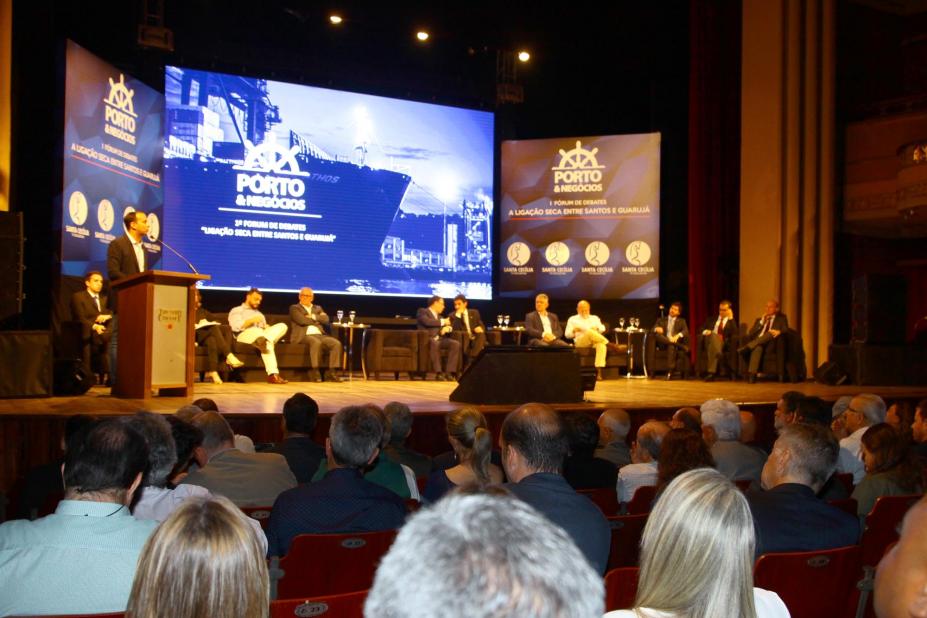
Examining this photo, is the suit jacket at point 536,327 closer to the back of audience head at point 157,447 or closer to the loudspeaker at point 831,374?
the loudspeaker at point 831,374

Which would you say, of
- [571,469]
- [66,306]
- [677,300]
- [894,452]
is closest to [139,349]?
[66,306]

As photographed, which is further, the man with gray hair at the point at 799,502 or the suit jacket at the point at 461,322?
the suit jacket at the point at 461,322

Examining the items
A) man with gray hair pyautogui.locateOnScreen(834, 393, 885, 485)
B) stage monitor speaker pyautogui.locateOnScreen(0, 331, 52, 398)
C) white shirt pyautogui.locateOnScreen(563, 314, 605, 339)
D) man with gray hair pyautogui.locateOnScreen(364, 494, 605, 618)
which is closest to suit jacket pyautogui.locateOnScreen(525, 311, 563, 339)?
white shirt pyautogui.locateOnScreen(563, 314, 605, 339)

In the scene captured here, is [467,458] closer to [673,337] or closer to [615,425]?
[615,425]

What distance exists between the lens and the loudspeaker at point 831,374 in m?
10.5

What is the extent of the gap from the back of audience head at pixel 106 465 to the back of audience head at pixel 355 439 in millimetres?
970

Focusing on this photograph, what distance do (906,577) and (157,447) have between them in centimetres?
212

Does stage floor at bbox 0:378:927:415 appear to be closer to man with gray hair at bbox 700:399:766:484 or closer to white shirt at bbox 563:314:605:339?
white shirt at bbox 563:314:605:339

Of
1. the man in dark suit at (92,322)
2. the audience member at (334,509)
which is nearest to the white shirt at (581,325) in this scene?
the man in dark suit at (92,322)

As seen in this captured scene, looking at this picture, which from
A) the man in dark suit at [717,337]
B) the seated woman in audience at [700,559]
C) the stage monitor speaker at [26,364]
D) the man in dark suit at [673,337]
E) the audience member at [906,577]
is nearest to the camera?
the audience member at [906,577]

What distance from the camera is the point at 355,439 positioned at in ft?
9.53

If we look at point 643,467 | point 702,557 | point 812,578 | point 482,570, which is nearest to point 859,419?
point 643,467

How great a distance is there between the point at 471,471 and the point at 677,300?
431 inches

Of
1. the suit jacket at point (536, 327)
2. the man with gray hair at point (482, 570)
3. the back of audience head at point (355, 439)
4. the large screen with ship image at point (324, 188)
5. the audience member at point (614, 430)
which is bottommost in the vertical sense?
the audience member at point (614, 430)
